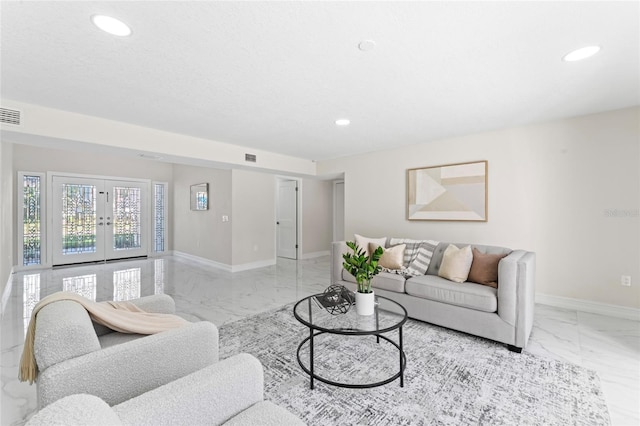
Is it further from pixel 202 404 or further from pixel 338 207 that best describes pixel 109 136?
pixel 338 207

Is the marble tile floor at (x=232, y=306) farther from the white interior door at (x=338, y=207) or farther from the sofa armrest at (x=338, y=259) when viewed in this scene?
the white interior door at (x=338, y=207)

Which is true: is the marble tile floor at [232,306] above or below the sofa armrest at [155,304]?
below

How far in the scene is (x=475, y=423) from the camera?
5.44ft

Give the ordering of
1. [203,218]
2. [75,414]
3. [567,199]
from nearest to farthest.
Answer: [75,414] < [567,199] < [203,218]

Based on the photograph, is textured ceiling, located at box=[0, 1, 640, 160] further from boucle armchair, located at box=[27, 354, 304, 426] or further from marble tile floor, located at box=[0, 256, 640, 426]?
marble tile floor, located at box=[0, 256, 640, 426]

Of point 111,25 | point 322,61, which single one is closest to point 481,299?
point 322,61

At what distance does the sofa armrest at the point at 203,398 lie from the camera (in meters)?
0.89

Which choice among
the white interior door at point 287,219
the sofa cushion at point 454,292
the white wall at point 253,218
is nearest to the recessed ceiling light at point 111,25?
the sofa cushion at point 454,292

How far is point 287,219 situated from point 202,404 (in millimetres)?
6335

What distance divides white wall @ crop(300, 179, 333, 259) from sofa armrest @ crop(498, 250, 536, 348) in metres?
4.92

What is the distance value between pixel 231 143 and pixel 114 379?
13.1ft

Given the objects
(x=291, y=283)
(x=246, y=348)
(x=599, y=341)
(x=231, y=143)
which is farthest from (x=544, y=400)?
(x=231, y=143)

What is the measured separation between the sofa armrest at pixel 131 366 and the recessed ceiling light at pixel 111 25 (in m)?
1.81

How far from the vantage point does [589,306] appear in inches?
132
